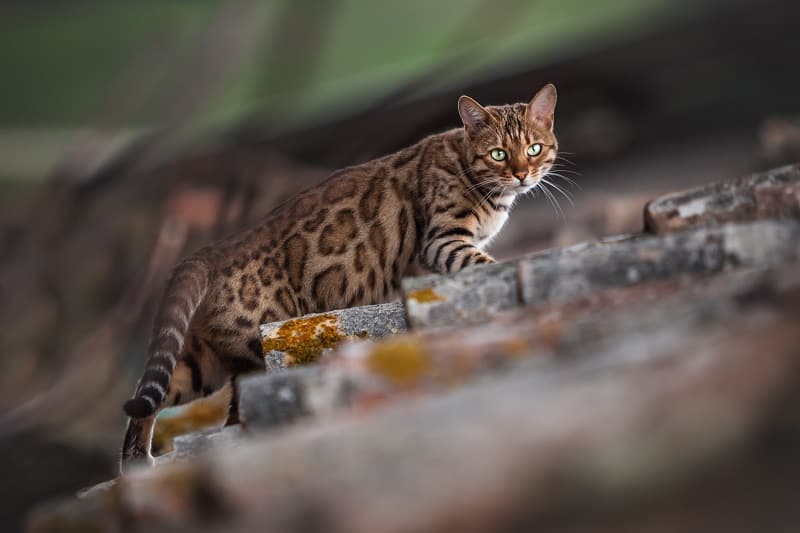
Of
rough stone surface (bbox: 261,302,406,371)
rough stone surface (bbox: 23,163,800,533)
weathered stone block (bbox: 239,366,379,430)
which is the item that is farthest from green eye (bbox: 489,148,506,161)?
weathered stone block (bbox: 239,366,379,430)

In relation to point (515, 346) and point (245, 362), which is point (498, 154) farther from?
point (515, 346)

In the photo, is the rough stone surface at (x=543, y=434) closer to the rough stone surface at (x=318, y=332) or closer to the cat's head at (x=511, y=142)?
the rough stone surface at (x=318, y=332)

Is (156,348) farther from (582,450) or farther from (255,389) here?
(582,450)

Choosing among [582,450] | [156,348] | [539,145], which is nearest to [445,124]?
[539,145]

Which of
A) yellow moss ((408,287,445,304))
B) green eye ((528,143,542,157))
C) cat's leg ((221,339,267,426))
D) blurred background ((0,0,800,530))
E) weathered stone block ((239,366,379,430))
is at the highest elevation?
blurred background ((0,0,800,530))

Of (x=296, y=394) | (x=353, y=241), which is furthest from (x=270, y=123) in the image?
(x=296, y=394)

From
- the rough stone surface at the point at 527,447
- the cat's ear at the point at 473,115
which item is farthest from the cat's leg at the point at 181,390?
the rough stone surface at the point at 527,447

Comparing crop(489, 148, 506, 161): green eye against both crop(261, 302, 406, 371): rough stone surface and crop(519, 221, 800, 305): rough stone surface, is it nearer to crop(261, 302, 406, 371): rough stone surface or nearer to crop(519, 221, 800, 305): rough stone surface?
crop(261, 302, 406, 371): rough stone surface

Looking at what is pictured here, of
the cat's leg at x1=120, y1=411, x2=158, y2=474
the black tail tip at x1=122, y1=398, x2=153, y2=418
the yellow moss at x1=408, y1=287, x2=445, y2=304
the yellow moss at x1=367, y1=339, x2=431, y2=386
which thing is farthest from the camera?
the cat's leg at x1=120, y1=411, x2=158, y2=474
